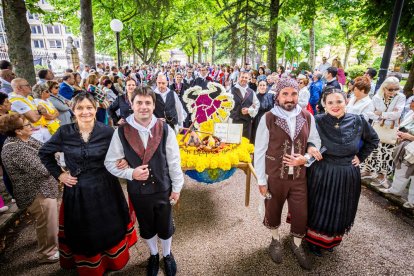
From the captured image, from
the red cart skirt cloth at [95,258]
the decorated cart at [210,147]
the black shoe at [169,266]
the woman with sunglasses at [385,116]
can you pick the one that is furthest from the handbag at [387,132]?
the red cart skirt cloth at [95,258]

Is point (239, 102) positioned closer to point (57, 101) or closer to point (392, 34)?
point (392, 34)

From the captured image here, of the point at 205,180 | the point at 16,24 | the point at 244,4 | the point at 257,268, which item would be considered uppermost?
the point at 244,4

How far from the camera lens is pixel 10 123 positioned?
2.60m

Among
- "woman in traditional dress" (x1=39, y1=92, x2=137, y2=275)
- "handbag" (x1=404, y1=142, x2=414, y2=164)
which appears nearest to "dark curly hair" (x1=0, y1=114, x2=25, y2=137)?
"woman in traditional dress" (x1=39, y1=92, x2=137, y2=275)

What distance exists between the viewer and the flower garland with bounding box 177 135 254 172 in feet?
11.7

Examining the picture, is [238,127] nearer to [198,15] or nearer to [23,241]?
[23,241]

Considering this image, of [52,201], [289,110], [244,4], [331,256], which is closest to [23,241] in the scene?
[52,201]

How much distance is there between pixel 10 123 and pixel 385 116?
5.69m

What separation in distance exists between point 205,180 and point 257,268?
147cm

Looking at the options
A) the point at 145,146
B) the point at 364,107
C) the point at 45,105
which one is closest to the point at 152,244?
the point at 145,146

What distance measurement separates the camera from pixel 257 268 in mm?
2953

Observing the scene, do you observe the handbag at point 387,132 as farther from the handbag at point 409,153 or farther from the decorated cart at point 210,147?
the decorated cart at point 210,147

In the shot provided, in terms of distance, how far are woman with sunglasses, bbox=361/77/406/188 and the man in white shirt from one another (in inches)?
143

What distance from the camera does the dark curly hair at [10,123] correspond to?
2.59 metres
